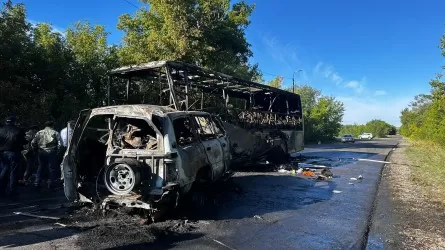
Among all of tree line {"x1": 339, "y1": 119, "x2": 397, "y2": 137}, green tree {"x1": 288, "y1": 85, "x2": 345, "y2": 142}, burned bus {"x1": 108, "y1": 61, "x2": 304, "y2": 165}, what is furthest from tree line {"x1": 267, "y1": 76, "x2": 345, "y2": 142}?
tree line {"x1": 339, "y1": 119, "x2": 397, "y2": 137}

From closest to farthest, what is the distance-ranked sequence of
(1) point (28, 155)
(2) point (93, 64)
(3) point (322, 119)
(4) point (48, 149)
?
(4) point (48, 149) → (1) point (28, 155) → (2) point (93, 64) → (3) point (322, 119)

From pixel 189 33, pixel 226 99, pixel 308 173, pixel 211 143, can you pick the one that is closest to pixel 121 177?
pixel 211 143

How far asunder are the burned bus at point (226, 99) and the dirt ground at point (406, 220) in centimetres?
367

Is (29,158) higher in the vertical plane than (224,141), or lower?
lower

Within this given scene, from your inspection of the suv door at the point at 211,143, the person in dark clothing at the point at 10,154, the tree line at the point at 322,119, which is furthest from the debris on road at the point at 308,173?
the tree line at the point at 322,119

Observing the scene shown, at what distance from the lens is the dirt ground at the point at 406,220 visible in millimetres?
5465

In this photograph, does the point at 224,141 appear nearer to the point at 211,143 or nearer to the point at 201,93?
the point at 211,143

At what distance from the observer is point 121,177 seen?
5.89 metres

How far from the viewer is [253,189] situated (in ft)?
31.4

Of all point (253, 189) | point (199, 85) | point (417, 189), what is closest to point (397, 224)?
point (253, 189)

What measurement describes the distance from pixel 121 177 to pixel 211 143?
Result: 2.15 metres

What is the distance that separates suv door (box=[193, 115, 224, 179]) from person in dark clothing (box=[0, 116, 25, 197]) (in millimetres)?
4044

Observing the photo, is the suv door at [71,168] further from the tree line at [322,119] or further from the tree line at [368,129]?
the tree line at [368,129]

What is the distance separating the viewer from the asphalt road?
515 centimetres
